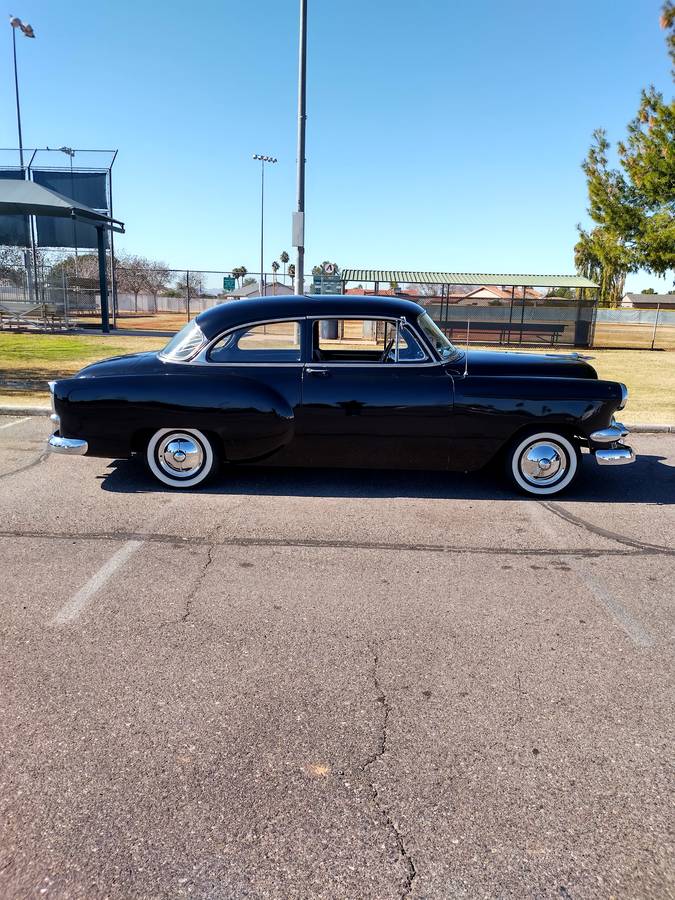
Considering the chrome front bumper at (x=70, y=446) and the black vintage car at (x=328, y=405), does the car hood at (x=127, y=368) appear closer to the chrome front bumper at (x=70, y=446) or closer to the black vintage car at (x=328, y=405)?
the black vintage car at (x=328, y=405)

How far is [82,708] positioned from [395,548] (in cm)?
222

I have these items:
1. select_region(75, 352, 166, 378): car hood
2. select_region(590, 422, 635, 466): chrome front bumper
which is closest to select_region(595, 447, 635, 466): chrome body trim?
select_region(590, 422, 635, 466): chrome front bumper

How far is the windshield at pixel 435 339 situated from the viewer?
5.33 metres

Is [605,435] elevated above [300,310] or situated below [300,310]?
below

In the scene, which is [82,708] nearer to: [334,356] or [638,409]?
[334,356]

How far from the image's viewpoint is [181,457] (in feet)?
17.6

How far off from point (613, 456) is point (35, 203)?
20.1 meters

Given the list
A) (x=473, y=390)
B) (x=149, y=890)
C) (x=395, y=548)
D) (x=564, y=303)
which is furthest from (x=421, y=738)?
(x=564, y=303)

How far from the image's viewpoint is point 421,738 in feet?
7.89

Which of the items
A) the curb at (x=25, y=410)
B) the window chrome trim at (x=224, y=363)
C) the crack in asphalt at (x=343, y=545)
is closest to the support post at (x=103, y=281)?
the curb at (x=25, y=410)

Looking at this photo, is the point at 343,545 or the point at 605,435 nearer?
the point at 343,545

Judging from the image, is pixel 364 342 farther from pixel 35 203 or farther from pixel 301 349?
pixel 35 203

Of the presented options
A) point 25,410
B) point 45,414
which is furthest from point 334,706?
point 25,410

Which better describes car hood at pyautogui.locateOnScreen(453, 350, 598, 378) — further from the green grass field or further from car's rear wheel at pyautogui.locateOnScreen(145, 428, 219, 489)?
car's rear wheel at pyautogui.locateOnScreen(145, 428, 219, 489)
